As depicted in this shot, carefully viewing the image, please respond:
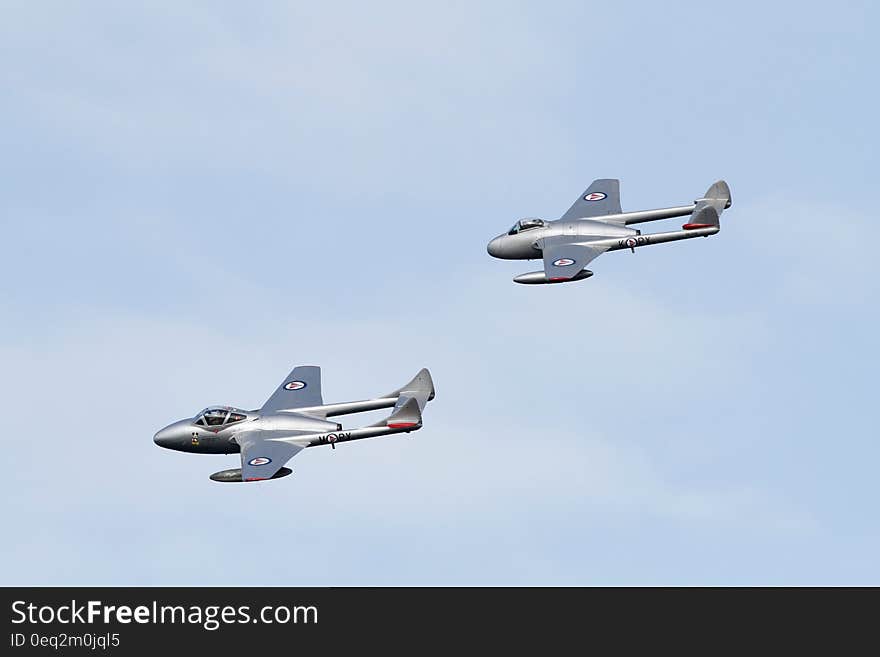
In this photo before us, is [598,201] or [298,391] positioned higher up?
[598,201]

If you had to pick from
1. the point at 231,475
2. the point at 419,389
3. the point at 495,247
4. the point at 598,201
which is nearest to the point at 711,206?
the point at 598,201

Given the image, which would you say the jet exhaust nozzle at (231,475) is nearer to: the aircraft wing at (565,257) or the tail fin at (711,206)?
the aircraft wing at (565,257)

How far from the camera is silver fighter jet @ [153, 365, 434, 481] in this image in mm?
104625

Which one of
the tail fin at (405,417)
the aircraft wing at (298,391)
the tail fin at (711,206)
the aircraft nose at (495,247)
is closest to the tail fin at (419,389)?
the tail fin at (405,417)

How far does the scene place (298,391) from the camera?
111875mm

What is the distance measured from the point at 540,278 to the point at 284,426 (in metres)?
20.8

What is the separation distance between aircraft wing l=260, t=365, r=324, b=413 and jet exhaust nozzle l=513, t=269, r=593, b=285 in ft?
48.1

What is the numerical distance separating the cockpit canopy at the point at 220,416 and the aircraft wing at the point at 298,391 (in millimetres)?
1582

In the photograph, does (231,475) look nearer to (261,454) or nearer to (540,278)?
(261,454)

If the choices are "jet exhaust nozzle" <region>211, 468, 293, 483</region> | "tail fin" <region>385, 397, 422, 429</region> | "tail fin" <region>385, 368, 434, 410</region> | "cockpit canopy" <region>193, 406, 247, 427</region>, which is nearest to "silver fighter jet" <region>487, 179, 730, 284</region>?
"tail fin" <region>385, 368, 434, 410</region>

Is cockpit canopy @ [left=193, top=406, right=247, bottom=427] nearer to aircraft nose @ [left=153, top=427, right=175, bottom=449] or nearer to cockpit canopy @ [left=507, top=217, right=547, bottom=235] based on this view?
aircraft nose @ [left=153, top=427, right=175, bottom=449]
